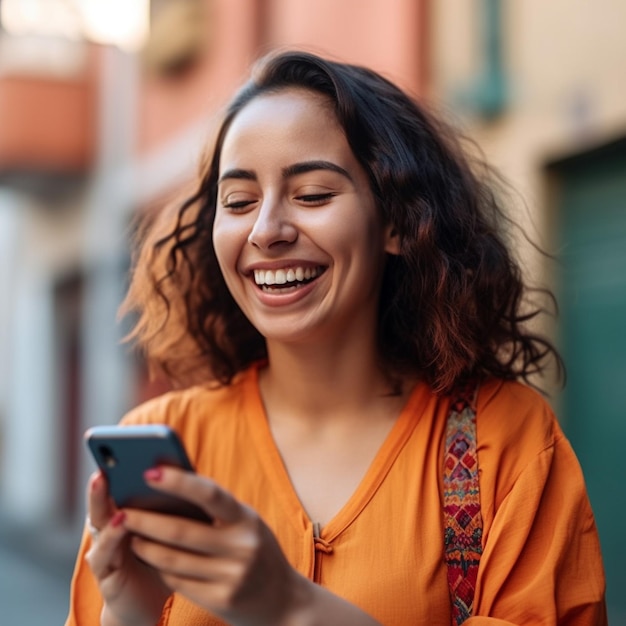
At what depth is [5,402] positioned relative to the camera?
16.7 meters

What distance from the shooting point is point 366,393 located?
234 centimetres

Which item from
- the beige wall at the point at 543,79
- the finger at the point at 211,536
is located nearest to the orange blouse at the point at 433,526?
the finger at the point at 211,536

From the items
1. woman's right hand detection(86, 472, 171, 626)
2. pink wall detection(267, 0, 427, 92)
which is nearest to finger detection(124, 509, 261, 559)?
woman's right hand detection(86, 472, 171, 626)

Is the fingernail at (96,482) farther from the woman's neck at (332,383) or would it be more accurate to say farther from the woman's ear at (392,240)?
the woman's ear at (392,240)

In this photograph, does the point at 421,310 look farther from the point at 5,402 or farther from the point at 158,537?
the point at 5,402

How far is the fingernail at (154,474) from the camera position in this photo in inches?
61.2

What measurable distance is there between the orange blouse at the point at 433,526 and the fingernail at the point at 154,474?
1.91 feet

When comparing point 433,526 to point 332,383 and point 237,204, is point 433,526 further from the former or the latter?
point 237,204

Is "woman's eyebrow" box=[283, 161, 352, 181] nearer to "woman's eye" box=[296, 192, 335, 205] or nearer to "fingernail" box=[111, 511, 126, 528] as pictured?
"woman's eye" box=[296, 192, 335, 205]

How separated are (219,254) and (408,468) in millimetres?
571

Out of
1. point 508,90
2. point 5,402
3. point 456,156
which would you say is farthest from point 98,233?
point 456,156

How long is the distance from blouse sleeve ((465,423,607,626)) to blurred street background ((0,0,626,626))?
1050 mm

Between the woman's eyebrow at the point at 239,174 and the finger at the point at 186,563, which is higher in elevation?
the woman's eyebrow at the point at 239,174

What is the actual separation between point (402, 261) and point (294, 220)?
1.18 ft
